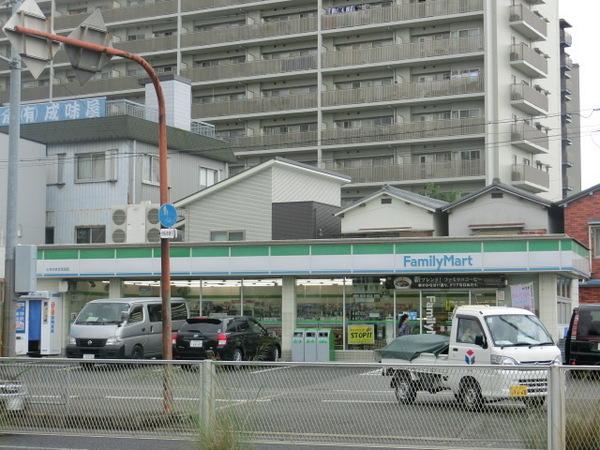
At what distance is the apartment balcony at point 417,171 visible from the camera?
53688mm

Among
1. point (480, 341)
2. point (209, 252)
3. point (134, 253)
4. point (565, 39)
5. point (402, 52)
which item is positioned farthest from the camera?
point (565, 39)

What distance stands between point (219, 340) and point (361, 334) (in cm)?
576

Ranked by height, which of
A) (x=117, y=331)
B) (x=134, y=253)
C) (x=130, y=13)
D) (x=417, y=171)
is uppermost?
(x=130, y=13)

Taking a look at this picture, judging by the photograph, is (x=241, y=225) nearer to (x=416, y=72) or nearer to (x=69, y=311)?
(x=69, y=311)

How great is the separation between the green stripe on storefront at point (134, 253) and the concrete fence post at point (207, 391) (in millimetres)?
20397

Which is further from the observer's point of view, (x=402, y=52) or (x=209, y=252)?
(x=402, y=52)

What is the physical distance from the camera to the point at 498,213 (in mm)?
33219

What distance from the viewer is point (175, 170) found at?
3931 centimetres

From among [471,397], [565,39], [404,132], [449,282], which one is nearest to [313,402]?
[471,397]

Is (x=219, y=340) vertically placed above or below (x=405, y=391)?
below

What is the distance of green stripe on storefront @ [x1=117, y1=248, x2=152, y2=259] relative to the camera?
3033cm

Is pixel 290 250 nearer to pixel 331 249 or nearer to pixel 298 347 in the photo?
pixel 331 249

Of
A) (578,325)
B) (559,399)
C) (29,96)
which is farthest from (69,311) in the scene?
(29,96)

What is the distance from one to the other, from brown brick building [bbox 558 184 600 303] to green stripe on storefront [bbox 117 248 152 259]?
52.9ft
